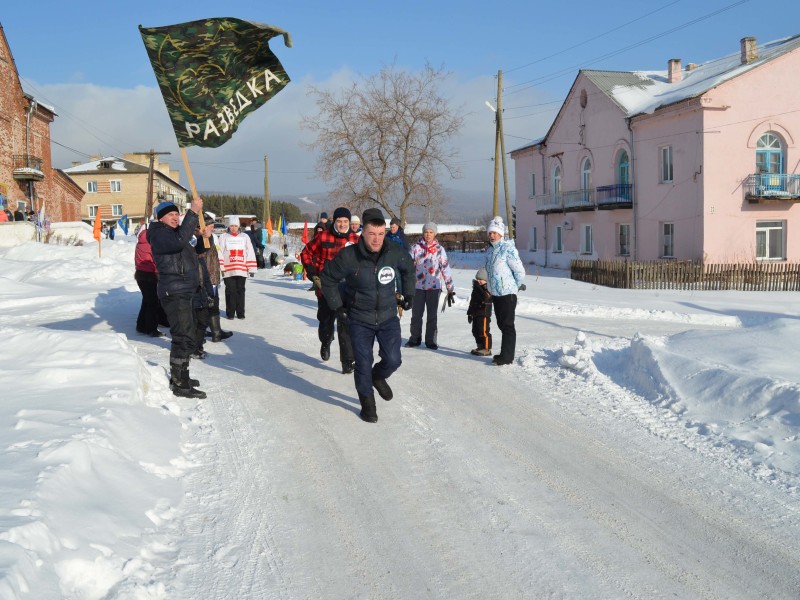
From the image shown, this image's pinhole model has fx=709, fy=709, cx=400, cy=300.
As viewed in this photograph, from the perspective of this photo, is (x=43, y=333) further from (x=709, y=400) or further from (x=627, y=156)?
(x=627, y=156)

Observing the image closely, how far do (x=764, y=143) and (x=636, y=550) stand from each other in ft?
101

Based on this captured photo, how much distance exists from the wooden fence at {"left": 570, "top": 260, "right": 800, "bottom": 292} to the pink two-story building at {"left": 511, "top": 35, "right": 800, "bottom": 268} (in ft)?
9.60

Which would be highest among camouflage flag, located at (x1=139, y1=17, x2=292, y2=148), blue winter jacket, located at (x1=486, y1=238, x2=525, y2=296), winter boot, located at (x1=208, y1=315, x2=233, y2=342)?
camouflage flag, located at (x1=139, y1=17, x2=292, y2=148)

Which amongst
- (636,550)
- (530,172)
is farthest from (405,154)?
(636,550)

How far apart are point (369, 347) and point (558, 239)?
124 feet

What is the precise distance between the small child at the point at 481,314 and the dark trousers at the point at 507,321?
56 centimetres

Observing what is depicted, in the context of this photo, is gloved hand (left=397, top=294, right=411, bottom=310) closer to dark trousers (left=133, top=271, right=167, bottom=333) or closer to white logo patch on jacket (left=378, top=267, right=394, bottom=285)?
white logo patch on jacket (left=378, top=267, right=394, bottom=285)

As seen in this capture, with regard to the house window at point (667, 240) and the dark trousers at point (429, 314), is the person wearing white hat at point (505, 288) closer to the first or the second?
the dark trousers at point (429, 314)

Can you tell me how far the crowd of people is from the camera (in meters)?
6.92

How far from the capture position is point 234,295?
1311 cm

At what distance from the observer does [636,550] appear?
4.19 metres

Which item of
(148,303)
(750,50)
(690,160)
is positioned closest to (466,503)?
(148,303)

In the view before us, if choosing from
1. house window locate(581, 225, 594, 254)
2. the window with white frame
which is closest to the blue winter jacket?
the window with white frame

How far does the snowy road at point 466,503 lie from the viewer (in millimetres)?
3861
